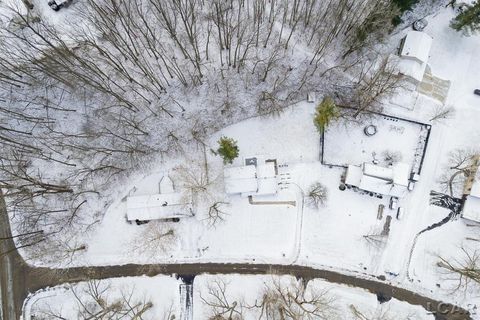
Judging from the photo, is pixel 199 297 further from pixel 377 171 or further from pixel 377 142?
pixel 377 142

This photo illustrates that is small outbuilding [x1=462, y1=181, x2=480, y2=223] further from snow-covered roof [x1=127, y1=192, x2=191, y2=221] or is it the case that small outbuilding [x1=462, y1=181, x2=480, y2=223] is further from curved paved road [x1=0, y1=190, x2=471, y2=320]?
snow-covered roof [x1=127, y1=192, x2=191, y2=221]

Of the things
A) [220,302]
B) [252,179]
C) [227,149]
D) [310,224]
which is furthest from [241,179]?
[220,302]

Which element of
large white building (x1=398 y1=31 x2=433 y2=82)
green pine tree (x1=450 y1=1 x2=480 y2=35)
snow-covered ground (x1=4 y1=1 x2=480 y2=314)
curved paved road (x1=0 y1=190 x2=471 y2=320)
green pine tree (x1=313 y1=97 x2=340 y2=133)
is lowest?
curved paved road (x1=0 y1=190 x2=471 y2=320)

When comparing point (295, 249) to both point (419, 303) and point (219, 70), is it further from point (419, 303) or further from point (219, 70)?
point (219, 70)

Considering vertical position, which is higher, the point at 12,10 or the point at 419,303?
the point at 12,10

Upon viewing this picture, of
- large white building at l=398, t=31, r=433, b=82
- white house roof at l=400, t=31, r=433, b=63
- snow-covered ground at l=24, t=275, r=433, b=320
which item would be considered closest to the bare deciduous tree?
snow-covered ground at l=24, t=275, r=433, b=320

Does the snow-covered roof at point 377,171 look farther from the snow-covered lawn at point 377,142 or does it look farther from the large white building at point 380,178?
the snow-covered lawn at point 377,142

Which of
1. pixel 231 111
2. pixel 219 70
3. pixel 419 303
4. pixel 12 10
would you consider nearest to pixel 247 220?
pixel 231 111
